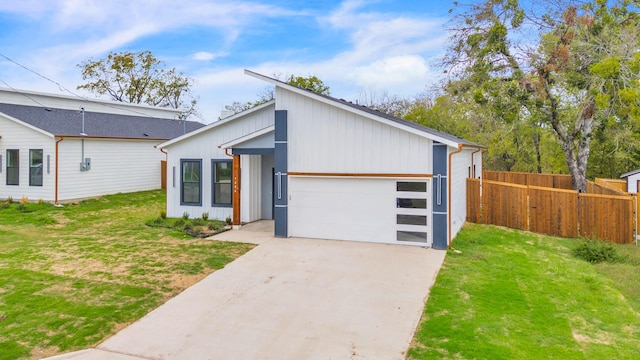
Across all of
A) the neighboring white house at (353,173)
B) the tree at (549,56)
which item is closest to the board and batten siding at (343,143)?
the neighboring white house at (353,173)

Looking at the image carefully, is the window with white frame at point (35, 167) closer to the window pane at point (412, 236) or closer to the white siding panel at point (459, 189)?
the window pane at point (412, 236)

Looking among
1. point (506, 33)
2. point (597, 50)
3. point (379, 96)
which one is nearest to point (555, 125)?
point (597, 50)

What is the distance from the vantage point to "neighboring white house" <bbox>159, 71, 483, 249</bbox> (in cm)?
988

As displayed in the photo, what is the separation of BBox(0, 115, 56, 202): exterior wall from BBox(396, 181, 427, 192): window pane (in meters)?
14.2

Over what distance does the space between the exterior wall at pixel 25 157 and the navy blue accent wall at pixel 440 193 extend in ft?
49.5

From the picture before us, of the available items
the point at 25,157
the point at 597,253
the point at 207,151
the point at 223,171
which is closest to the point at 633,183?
the point at 597,253

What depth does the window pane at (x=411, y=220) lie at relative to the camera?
10.1m

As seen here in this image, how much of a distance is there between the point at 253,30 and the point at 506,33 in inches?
442

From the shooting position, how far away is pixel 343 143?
1059cm

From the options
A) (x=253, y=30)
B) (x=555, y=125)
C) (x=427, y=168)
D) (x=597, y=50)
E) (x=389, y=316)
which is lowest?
(x=389, y=316)

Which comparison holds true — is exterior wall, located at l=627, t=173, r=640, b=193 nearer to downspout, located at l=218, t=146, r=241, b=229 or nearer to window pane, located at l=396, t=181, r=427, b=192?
window pane, located at l=396, t=181, r=427, b=192

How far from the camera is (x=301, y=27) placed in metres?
19.7

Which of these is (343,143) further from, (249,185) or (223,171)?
(223,171)

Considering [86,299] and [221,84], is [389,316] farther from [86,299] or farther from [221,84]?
[221,84]
